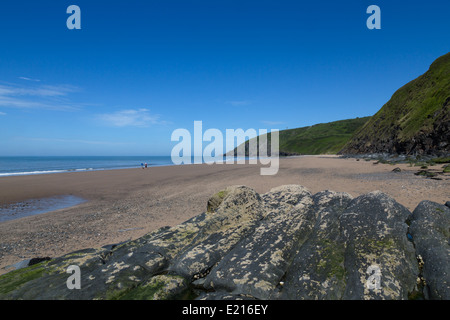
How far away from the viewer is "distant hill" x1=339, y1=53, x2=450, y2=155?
46281mm

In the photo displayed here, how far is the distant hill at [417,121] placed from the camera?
46.3m

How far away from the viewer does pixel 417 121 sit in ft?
184

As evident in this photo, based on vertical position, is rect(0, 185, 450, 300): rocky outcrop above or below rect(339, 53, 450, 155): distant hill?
below

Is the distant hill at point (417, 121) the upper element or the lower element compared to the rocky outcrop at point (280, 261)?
upper

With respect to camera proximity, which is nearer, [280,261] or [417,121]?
[280,261]

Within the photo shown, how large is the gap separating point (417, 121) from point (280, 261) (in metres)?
70.1

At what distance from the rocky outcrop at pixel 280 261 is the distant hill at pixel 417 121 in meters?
49.5

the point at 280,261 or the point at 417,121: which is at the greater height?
the point at 417,121

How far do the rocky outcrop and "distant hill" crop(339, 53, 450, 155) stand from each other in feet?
162

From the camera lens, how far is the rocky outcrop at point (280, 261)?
5125 mm

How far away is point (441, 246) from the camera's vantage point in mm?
5715

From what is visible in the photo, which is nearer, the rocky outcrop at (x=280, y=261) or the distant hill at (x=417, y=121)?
the rocky outcrop at (x=280, y=261)

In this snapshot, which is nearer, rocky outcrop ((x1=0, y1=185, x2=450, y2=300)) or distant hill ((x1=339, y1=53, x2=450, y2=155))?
rocky outcrop ((x1=0, y1=185, x2=450, y2=300))
